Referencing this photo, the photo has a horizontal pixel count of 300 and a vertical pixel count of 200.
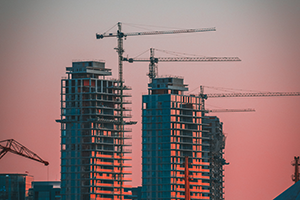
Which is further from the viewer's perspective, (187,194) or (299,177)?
(299,177)

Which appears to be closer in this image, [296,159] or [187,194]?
[187,194]

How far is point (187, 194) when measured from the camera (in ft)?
422

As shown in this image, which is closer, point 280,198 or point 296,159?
point 280,198

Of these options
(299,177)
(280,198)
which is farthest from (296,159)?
(280,198)

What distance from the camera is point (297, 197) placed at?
124 metres

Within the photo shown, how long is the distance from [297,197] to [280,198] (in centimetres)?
438

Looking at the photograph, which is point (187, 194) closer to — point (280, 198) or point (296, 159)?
point (280, 198)

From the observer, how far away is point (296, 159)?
167 metres

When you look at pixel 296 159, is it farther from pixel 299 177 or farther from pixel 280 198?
pixel 280 198

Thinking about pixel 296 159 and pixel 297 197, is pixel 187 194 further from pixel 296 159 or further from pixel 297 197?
pixel 296 159

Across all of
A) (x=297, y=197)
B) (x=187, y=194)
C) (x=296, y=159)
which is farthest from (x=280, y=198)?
(x=296, y=159)

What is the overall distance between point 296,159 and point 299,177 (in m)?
9.89

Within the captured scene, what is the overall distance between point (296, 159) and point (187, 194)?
144 feet

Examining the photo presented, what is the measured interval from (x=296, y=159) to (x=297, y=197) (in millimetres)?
43304
